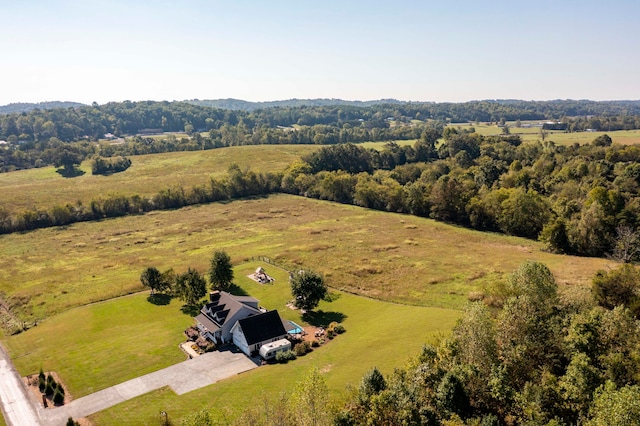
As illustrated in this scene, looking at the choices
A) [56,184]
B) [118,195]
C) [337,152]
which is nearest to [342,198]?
[337,152]

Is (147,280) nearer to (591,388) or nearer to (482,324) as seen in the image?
(482,324)

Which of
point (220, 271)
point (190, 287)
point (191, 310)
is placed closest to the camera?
point (190, 287)

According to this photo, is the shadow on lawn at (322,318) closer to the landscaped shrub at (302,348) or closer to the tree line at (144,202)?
the landscaped shrub at (302,348)

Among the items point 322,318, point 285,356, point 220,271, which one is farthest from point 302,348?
point 220,271

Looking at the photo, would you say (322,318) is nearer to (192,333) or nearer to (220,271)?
(192,333)

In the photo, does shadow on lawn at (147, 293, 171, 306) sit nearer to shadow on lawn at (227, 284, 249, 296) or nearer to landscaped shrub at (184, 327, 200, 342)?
shadow on lawn at (227, 284, 249, 296)

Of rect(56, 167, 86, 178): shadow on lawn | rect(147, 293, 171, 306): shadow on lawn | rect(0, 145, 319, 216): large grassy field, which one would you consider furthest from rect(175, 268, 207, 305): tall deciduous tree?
rect(56, 167, 86, 178): shadow on lawn
